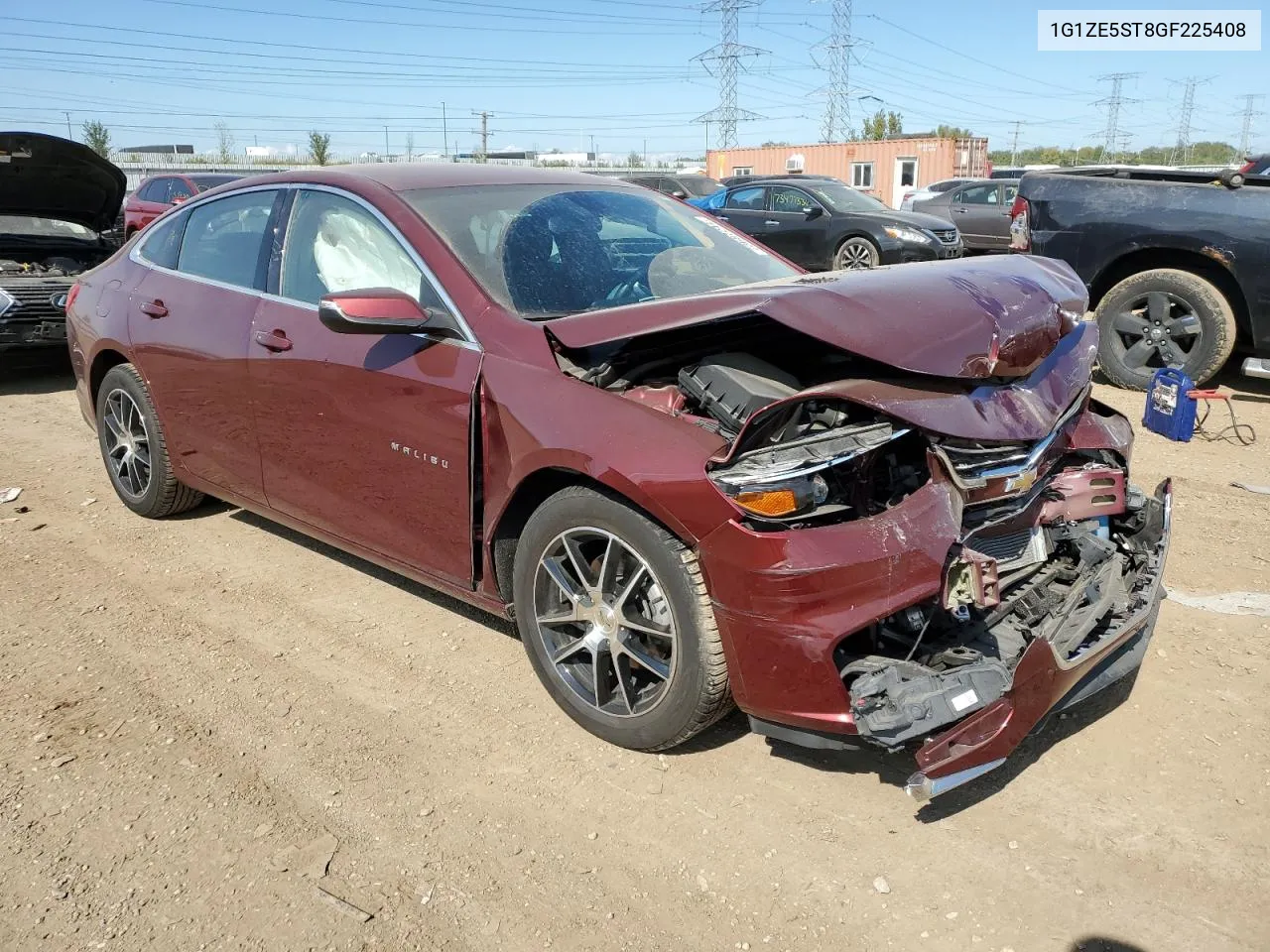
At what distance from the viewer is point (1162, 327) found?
724cm

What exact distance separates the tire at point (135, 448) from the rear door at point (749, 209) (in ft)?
38.8

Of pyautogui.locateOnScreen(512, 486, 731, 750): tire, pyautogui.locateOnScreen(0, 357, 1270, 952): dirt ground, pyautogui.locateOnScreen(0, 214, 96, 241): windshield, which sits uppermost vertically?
pyautogui.locateOnScreen(0, 214, 96, 241): windshield

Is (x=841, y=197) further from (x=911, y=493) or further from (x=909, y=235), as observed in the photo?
(x=911, y=493)

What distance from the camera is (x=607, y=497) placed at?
9.30 ft

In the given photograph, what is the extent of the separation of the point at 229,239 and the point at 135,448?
1.36 meters

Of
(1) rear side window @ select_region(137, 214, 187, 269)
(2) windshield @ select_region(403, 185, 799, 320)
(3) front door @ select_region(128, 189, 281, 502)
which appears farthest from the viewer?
(1) rear side window @ select_region(137, 214, 187, 269)

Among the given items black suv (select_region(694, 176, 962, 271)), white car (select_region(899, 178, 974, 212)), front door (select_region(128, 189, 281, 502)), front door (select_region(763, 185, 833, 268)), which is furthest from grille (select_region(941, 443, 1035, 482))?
white car (select_region(899, 178, 974, 212))

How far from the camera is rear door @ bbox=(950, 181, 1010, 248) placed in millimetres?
18219

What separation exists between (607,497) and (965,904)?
1.38 metres

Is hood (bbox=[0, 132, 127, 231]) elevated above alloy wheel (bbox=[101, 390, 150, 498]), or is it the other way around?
hood (bbox=[0, 132, 127, 231])

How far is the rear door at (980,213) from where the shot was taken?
59.8 feet

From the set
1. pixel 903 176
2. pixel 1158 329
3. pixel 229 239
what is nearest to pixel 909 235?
pixel 1158 329

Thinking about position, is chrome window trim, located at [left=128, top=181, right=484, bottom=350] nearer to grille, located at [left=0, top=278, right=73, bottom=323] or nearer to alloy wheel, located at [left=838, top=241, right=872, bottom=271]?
grille, located at [left=0, top=278, right=73, bottom=323]

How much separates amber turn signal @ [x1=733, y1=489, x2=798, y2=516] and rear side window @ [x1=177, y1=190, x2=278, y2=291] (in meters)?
2.44
